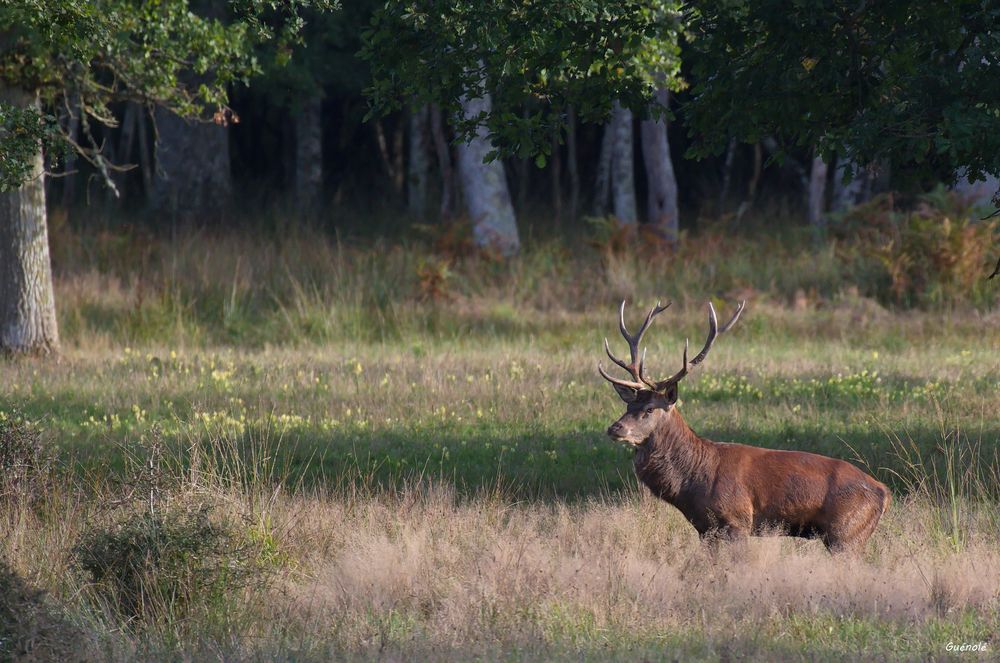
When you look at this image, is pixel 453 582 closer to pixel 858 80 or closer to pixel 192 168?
pixel 858 80

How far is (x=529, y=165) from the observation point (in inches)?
1362

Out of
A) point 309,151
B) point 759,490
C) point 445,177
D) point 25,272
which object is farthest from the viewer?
point 309,151

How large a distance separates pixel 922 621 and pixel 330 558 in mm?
3489

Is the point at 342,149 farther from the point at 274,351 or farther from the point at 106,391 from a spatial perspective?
the point at 106,391

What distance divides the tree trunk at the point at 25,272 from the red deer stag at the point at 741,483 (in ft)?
28.4

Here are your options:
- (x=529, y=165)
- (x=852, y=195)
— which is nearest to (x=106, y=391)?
(x=852, y=195)

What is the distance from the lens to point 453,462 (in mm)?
10344

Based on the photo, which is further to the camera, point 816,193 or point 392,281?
point 816,193

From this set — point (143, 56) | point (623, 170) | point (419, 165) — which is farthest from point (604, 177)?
point (143, 56)

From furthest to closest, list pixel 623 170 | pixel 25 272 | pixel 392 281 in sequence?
pixel 623 170 < pixel 392 281 < pixel 25 272

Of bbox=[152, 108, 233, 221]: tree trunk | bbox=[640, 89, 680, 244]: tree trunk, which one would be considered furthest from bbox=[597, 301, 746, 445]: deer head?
bbox=[152, 108, 233, 221]: tree trunk

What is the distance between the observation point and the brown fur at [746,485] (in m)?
7.52

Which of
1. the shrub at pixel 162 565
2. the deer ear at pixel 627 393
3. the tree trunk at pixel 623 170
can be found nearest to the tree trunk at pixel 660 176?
the tree trunk at pixel 623 170

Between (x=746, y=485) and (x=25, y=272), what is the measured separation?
9467 mm
